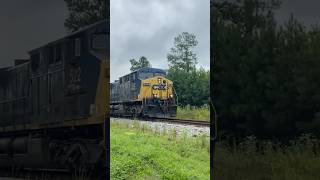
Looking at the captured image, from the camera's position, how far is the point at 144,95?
20.5 feet

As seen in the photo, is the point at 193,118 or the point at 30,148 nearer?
the point at 193,118

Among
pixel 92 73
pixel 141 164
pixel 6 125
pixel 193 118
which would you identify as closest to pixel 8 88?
pixel 6 125

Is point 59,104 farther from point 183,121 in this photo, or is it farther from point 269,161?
point 269,161

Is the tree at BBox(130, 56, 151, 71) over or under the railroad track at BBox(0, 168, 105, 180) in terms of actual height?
over

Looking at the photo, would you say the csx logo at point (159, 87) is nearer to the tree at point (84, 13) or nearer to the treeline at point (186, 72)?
the treeline at point (186, 72)

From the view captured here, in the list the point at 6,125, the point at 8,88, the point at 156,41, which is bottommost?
the point at 6,125

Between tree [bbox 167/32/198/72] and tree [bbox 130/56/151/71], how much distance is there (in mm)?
292

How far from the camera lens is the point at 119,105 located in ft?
19.9

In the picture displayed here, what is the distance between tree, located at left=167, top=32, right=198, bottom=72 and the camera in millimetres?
5848

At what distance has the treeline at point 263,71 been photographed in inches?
230

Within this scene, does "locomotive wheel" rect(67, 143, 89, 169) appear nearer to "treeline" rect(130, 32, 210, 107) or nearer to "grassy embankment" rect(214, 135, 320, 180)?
"treeline" rect(130, 32, 210, 107)

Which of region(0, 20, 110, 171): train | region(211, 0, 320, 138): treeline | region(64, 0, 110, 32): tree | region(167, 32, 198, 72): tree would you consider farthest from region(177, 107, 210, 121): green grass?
region(64, 0, 110, 32): tree

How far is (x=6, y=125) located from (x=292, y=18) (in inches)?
164

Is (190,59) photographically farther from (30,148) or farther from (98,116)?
(30,148)
